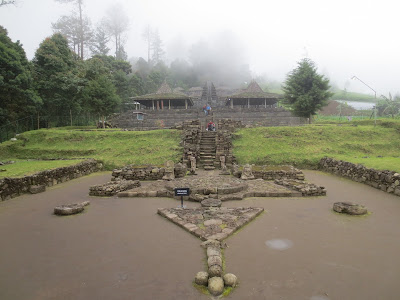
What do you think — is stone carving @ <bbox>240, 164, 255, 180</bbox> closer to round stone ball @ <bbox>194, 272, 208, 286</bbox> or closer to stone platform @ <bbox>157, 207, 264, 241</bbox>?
stone platform @ <bbox>157, 207, 264, 241</bbox>

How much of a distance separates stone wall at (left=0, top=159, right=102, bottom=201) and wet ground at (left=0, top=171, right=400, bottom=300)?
1.42 metres

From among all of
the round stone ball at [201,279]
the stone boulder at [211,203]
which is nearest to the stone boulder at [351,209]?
the stone boulder at [211,203]

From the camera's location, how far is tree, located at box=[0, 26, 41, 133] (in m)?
21.5

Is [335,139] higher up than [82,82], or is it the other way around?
[82,82]

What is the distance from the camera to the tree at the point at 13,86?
21516mm

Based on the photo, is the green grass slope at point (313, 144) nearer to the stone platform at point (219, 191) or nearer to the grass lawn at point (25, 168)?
the stone platform at point (219, 191)

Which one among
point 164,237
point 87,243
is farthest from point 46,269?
point 164,237

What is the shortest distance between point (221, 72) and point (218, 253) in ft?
259

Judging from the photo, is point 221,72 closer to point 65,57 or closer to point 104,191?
point 65,57

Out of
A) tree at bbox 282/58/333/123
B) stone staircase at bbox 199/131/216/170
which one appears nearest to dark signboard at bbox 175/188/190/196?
stone staircase at bbox 199/131/216/170

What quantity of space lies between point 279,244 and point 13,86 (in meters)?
25.0

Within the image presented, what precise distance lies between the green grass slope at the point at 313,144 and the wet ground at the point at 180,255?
8411 mm

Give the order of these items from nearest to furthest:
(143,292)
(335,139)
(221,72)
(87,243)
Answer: (143,292) → (87,243) → (335,139) → (221,72)

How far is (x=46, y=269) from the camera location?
479 centimetres
